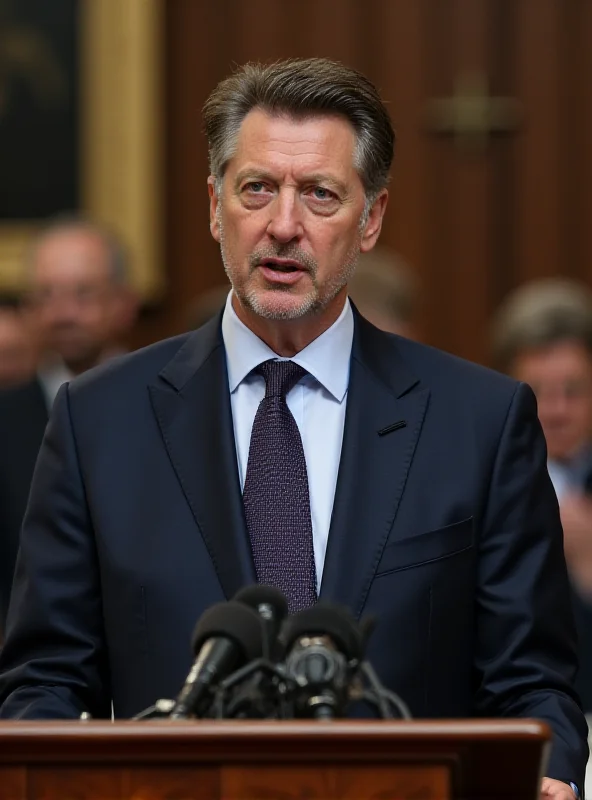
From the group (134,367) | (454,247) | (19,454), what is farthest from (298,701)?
(454,247)

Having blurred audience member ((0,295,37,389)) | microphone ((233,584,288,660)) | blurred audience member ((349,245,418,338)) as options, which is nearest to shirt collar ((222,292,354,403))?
microphone ((233,584,288,660))

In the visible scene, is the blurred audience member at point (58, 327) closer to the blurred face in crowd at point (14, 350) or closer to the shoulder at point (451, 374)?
the blurred face in crowd at point (14, 350)

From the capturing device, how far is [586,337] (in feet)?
17.0

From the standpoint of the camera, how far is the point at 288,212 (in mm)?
2814

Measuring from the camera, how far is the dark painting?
6.82 metres

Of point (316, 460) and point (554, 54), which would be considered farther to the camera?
point (554, 54)

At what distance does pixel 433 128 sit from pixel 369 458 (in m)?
4.23

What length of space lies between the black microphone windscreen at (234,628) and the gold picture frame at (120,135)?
4872mm

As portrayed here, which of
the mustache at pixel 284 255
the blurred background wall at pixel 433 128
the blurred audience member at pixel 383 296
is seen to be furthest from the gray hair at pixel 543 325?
the mustache at pixel 284 255

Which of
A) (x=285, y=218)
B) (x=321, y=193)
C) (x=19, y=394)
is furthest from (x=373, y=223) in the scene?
(x=19, y=394)

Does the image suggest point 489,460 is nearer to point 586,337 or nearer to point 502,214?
point 586,337

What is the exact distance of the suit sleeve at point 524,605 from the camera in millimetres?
2727

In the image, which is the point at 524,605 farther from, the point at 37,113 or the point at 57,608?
the point at 37,113

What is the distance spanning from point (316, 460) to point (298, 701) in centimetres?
101
